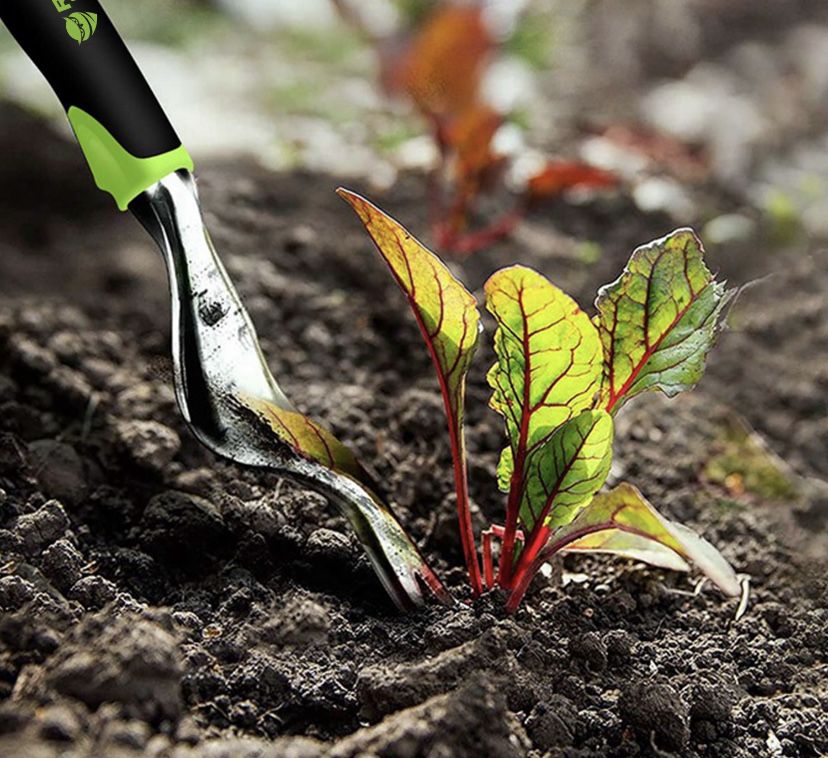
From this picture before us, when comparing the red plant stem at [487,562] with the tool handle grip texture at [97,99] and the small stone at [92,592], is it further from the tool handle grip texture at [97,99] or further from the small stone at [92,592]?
the tool handle grip texture at [97,99]

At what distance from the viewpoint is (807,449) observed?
169 centimetres

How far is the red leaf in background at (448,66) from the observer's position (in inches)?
83.9

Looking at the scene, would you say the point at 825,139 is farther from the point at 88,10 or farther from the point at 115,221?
the point at 88,10

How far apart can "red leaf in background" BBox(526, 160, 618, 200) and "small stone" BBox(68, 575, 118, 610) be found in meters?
1.28

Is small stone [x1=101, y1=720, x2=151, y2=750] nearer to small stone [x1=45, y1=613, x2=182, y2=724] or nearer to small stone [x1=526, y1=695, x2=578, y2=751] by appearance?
small stone [x1=45, y1=613, x2=182, y2=724]

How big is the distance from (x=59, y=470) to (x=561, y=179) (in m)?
1.20

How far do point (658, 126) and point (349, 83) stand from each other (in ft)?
2.80

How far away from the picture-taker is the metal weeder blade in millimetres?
1123

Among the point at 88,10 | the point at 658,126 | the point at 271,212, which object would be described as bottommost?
the point at 88,10

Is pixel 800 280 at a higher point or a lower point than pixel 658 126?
lower

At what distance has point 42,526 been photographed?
3.88ft

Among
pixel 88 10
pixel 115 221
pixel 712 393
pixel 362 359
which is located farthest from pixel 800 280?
pixel 88 10

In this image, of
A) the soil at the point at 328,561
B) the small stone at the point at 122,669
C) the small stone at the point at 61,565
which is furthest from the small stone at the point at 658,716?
the small stone at the point at 61,565

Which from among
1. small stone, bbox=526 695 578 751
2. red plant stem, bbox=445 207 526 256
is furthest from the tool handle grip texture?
red plant stem, bbox=445 207 526 256
